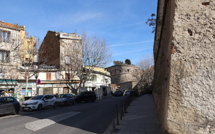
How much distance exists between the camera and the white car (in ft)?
56.7

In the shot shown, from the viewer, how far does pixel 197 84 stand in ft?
12.6

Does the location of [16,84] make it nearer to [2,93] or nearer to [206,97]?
[2,93]

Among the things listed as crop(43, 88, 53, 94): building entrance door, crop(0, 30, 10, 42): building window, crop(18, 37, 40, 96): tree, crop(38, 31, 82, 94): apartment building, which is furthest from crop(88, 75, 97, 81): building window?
crop(0, 30, 10, 42): building window

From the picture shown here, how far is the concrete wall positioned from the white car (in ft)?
51.5

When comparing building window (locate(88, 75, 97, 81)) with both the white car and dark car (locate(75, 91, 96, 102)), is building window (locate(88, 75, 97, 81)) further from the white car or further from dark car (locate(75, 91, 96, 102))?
the white car

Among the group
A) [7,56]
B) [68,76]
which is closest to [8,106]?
[7,56]

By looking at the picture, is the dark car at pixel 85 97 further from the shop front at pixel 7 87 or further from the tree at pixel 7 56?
the tree at pixel 7 56

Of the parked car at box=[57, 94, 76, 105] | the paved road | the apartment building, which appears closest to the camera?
the paved road

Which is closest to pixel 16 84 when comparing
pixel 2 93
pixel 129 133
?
pixel 2 93

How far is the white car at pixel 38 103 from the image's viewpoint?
17.3 m

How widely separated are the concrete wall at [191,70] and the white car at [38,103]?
15.7m

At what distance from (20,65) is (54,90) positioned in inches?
330

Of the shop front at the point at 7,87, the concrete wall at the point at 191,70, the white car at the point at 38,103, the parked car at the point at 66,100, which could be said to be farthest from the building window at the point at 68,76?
the concrete wall at the point at 191,70

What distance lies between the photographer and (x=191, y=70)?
12.9ft
